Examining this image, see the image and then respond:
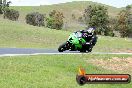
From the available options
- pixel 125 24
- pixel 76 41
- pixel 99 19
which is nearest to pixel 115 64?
pixel 76 41

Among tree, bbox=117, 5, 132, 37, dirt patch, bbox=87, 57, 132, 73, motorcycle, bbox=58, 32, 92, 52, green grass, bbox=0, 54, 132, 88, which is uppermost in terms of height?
motorcycle, bbox=58, 32, 92, 52

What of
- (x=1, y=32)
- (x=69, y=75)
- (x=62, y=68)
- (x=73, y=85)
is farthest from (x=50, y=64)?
(x=1, y=32)

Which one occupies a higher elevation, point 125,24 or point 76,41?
point 76,41

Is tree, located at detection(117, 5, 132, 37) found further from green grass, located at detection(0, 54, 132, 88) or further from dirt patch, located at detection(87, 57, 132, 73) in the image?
green grass, located at detection(0, 54, 132, 88)

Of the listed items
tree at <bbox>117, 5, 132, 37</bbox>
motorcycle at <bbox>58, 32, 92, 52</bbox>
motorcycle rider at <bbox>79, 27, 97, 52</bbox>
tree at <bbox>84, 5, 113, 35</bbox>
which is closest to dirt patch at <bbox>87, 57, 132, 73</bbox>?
motorcycle rider at <bbox>79, 27, 97, 52</bbox>

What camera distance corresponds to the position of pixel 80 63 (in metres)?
24.1

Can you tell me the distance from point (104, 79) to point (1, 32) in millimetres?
63911

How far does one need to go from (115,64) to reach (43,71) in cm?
905

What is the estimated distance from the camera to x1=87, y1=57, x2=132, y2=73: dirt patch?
25625 mm

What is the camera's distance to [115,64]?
1057 inches

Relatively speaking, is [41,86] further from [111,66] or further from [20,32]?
[20,32]

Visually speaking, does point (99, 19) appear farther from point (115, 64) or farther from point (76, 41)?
point (76, 41)

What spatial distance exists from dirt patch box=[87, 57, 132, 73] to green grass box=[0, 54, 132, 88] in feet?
3.91

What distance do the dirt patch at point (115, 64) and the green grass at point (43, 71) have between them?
119 cm
